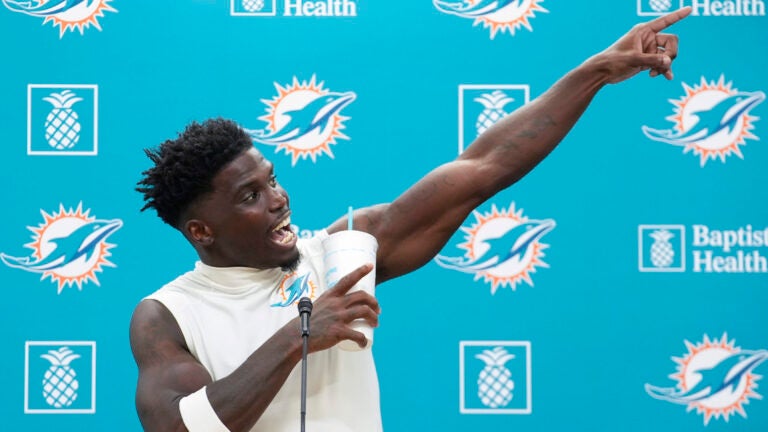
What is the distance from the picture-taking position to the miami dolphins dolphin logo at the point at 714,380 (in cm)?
349

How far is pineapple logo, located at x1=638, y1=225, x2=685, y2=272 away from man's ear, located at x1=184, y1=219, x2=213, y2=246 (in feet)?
5.31

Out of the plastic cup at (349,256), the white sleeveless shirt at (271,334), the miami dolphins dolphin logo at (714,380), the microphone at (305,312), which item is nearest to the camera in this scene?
the microphone at (305,312)

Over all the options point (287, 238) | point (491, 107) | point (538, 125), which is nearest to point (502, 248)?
point (491, 107)

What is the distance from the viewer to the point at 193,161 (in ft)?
7.63

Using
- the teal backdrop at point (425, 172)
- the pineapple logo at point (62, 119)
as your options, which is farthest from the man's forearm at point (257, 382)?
the pineapple logo at point (62, 119)

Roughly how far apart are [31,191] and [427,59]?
4.24ft

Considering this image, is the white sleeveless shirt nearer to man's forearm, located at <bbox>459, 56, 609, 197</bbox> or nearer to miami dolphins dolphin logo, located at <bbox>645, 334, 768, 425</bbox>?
man's forearm, located at <bbox>459, 56, 609, 197</bbox>

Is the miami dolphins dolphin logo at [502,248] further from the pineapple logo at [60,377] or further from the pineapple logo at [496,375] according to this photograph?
the pineapple logo at [60,377]

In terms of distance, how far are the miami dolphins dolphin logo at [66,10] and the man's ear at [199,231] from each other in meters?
1.43

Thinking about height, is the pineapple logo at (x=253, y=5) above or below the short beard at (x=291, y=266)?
above

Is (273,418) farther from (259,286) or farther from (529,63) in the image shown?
(529,63)

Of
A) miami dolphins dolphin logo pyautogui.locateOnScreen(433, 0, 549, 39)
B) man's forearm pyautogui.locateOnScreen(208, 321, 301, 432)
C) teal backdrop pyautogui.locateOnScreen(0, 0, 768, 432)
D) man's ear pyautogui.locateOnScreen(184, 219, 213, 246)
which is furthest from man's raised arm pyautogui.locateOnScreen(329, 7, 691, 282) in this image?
miami dolphins dolphin logo pyautogui.locateOnScreen(433, 0, 549, 39)

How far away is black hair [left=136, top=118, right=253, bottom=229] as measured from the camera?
2322 mm

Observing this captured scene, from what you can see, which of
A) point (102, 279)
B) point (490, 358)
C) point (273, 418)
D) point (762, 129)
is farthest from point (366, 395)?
point (762, 129)
